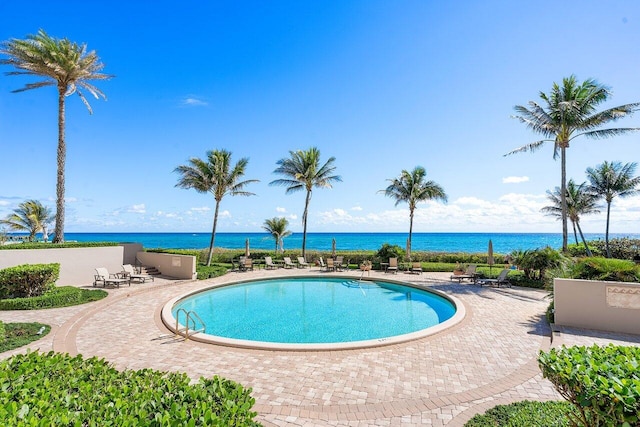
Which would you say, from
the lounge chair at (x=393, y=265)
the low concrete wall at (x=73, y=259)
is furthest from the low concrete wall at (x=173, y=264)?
the lounge chair at (x=393, y=265)

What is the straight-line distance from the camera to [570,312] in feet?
30.0

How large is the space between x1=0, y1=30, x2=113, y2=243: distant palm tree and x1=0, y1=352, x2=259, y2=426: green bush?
59.8 feet

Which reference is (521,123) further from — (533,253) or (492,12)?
(492,12)

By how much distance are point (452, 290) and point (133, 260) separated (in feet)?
67.0

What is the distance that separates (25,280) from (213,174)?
42.6ft

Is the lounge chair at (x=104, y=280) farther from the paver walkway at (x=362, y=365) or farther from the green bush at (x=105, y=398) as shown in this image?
the green bush at (x=105, y=398)

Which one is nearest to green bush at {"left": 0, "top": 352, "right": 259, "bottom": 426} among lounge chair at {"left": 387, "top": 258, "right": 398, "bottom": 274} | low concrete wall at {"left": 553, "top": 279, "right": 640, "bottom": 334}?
low concrete wall at {"left": 553, "top": 279, "right": 640, "bottom": 334}

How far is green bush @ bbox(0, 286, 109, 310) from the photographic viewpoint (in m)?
10.8

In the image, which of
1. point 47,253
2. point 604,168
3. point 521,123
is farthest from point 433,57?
point 604,168

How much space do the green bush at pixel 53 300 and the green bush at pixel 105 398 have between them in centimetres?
997

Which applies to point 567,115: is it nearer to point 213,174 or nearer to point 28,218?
point 213,174

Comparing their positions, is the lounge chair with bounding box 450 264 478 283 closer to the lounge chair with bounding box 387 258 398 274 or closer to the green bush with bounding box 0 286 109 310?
the lounge chair with bounding box 387 258 398 274

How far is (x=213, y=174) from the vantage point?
23.0 metres

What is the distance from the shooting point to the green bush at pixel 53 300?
10.8m
